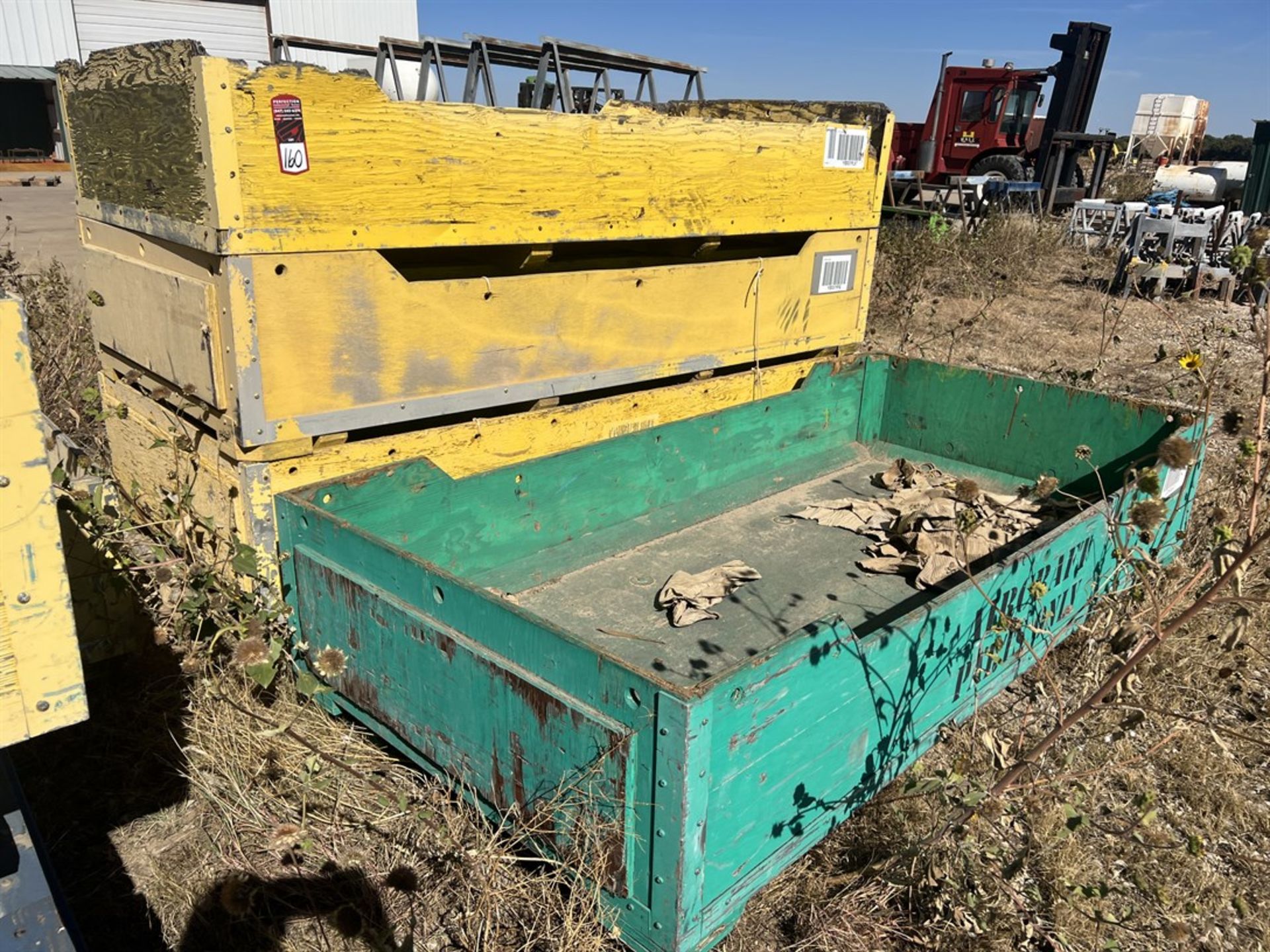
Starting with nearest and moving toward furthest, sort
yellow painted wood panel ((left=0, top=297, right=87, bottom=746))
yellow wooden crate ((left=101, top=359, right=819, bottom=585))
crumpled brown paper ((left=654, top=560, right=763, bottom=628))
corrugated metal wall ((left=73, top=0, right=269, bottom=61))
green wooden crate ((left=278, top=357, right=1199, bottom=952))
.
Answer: yellow painted wood panel ((left=0, top=297, right=87, bottom=746)) → green wooden crate ((left=278, top=357, right=1199, bottom=952)) → yellow wooden crate ((left=101, top=359, right=819, bottom=585)) → crumpled brown paper ((left=654, top=560, right=763, bottom=628)) → corrugated metal wall ((left=73, top=0, right=269, bottom=61))

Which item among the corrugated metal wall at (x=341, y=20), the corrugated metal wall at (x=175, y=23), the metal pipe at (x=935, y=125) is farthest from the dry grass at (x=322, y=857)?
the corrugated metal wall at (x=175, y=23)

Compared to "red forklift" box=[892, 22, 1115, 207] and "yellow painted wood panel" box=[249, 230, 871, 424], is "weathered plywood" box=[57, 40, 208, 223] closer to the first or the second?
"yellow painted wood panel" box=[249, 230, 871, 424]

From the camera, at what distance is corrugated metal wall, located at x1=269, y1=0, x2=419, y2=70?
2080cm

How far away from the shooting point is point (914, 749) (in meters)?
2.39

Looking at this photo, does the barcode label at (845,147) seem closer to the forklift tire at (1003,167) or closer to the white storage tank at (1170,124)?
the forklift tire at (1003,167)

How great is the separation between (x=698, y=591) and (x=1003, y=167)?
1763cm

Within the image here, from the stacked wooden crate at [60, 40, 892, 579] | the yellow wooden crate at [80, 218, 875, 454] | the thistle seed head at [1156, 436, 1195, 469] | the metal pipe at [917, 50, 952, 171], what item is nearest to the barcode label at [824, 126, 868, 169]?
the stacked wooden crate at [60, 40, 892, 579]

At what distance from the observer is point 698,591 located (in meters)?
3.23

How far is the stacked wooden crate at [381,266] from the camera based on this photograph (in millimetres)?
2387

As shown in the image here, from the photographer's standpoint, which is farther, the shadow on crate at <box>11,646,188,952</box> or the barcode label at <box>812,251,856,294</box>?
the barcode label at <box>812,251,856,294</box>

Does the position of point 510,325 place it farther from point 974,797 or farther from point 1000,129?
point 1000,129

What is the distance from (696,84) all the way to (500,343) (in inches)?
266

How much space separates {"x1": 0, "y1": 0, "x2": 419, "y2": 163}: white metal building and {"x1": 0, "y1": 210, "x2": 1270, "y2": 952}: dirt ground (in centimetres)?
1827

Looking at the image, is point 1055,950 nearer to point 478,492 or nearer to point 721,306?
point 478,492
